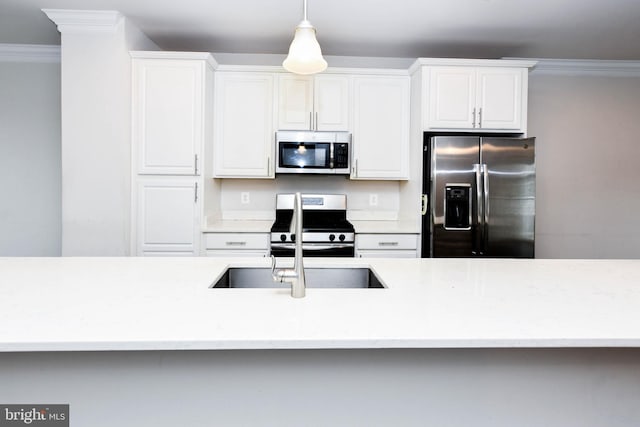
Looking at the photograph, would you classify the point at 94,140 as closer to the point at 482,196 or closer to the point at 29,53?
the point at 29,53

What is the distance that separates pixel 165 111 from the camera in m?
3.11

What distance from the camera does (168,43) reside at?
11.4 ft

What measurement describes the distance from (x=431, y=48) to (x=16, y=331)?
3.48 meters

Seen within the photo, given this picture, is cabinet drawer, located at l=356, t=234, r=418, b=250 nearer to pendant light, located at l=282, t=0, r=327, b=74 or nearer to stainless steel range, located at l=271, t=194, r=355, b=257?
stainless steel range, located at l=271, t=194, r=355, b=257

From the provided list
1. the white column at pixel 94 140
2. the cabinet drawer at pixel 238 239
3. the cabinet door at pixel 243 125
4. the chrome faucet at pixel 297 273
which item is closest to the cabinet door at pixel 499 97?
the cabinet door at pixel 243 125

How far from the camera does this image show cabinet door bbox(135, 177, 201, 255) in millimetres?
3092

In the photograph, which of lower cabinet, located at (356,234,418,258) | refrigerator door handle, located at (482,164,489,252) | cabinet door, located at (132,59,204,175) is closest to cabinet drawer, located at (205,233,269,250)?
cabinet door, located at (132,59,204,175)

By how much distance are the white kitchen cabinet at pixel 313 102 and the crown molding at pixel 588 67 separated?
193 centimetres

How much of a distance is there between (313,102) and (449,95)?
43.2 inches

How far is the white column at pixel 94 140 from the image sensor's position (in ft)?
9.54

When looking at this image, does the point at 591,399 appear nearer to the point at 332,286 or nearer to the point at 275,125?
the point at 332,286

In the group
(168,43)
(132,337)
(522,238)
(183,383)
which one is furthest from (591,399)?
(168,43)

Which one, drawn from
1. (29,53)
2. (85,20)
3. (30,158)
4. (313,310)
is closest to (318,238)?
(313,310)

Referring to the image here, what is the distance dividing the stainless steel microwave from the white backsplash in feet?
1.25
